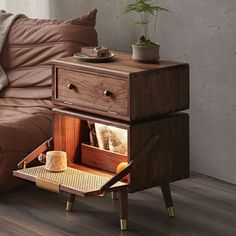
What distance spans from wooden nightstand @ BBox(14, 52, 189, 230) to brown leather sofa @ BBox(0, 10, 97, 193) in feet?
1.02

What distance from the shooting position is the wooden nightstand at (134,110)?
118 inches

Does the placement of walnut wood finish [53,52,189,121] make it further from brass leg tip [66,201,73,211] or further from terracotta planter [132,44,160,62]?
brass leg tip [66,201,73,211]

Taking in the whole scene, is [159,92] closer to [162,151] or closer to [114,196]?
[162,151]

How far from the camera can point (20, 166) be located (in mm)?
3332

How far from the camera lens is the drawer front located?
301 centimetres

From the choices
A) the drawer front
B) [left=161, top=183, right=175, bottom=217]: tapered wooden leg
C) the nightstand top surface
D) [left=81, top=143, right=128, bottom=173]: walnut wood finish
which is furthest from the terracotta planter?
[left=161, top=183, right=175, bottom=217]: tapered wooden leg

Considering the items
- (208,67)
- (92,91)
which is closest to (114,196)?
(92,91)

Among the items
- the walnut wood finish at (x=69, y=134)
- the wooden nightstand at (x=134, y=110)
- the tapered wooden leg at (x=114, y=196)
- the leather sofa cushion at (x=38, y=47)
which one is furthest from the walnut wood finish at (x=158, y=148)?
the leather sofa cushion at (x=38, y=47)

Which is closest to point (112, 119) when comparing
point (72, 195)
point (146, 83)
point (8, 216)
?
point (146, 83)

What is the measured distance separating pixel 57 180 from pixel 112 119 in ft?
1.13

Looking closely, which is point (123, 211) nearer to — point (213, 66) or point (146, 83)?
point (146, 83)

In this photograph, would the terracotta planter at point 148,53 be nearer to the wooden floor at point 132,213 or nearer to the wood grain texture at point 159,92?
the wood grain texture at point 159,92

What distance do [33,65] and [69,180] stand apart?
101 cm

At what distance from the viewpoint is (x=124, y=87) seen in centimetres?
298
